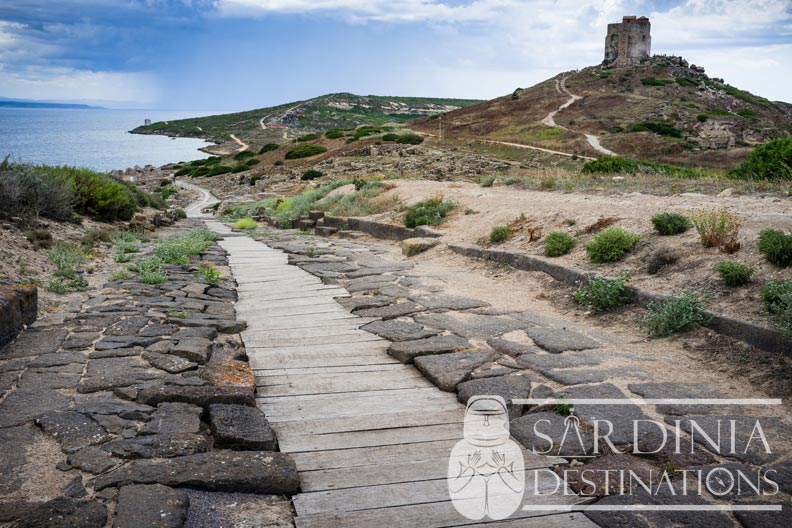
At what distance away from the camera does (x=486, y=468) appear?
3.16 meters

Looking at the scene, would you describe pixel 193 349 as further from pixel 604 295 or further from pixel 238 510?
pixel 604 295

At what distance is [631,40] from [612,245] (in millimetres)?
77957

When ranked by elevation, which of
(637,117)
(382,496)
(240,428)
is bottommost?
(382,496)

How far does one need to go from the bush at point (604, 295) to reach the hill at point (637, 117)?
1265 inches

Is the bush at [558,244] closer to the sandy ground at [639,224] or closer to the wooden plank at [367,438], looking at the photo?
the sandy ground at [639,224]

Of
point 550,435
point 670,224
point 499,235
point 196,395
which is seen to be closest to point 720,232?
point 670,224

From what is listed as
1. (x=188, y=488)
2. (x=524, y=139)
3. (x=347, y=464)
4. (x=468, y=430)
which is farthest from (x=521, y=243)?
(x=524, y=139)

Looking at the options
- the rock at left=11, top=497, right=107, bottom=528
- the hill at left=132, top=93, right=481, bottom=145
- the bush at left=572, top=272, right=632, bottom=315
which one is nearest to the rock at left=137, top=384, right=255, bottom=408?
the rock at left=11, top=497, right=107, bottom=528

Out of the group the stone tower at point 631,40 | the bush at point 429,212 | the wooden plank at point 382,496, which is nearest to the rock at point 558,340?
the wooden plank at point 382,496

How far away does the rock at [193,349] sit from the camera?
453 cm

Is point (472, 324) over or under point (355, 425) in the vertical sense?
over

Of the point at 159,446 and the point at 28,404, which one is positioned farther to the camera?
Result: the point at 28,404

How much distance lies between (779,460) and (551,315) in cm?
330

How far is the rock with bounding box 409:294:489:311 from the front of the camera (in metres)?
6.40
